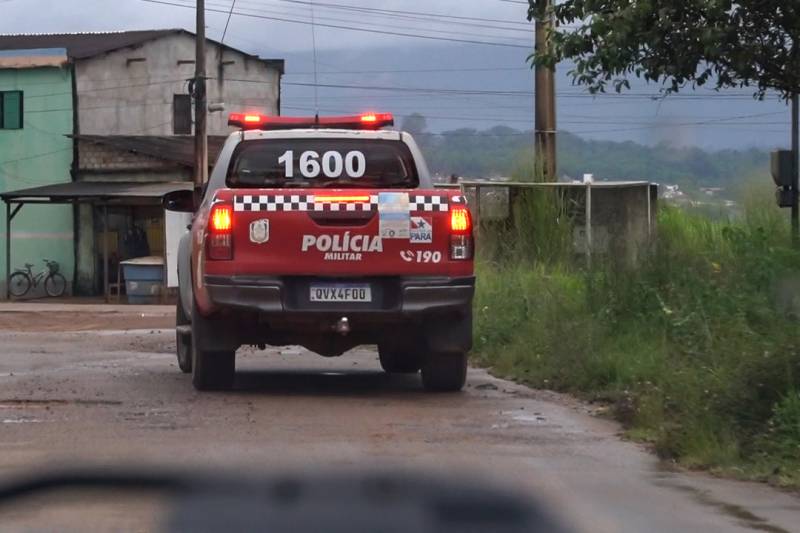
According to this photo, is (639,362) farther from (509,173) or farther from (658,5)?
(509,173)

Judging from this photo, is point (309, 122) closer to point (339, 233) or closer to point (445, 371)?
point (339, 233)

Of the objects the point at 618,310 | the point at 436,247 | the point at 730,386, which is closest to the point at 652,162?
the point at 618,310

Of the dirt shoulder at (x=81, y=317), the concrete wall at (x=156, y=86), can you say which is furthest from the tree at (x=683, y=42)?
the concrete wall at (x=156, y=86)

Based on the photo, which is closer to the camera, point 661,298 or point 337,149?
point 337,149

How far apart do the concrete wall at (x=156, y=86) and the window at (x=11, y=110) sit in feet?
5.81

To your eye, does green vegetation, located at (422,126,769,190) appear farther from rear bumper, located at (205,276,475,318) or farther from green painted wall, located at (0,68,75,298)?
green painted wall, located at (0,68,75,298)

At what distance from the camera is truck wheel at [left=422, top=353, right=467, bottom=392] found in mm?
11234

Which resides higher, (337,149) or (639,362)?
(337,149)

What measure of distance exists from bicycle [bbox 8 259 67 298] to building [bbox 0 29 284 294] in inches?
24.5

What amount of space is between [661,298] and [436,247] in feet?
10.5

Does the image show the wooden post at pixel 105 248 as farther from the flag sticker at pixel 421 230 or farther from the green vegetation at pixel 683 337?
the flag sticker at pixel 421 230

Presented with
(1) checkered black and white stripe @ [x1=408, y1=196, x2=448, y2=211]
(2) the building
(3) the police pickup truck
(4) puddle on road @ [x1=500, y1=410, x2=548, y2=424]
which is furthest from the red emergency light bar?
(2) the building

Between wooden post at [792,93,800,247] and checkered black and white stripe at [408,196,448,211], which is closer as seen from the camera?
checkered black and white stripe at [408,196,448,211]

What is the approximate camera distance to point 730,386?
28.2 ft
